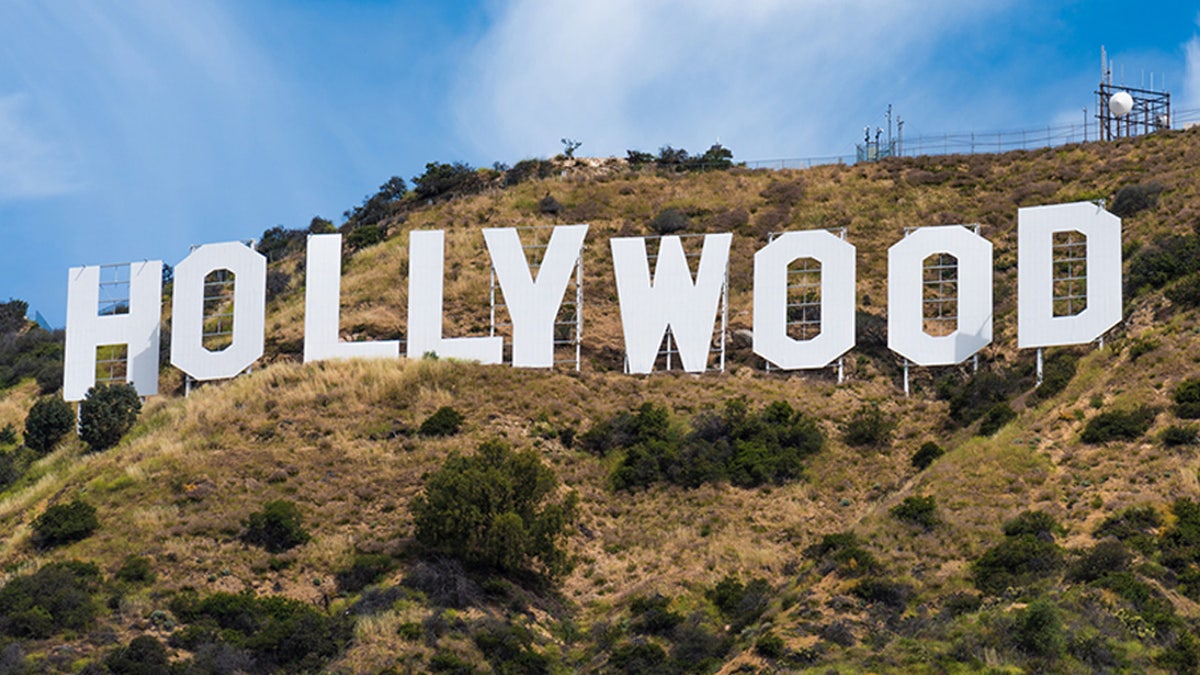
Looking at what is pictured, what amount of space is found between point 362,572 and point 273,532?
307cm

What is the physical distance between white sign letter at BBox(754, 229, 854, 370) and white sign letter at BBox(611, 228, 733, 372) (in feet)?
4.81

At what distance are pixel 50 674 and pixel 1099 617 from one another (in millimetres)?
21597

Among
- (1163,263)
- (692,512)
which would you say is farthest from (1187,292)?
(692,512)

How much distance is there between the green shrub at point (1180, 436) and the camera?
128 feet

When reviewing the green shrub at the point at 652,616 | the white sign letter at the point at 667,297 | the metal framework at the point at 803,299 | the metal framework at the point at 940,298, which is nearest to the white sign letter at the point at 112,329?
the white sign letter at the point at 667,297

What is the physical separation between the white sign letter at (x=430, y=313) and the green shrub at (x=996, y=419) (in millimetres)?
15622

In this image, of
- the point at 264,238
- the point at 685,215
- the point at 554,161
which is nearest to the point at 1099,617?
the point at 685,215

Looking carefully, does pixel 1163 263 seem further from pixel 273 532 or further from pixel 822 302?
pixel 273 532

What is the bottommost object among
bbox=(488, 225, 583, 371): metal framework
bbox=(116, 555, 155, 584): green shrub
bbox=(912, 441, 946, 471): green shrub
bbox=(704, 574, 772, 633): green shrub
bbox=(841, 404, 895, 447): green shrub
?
bbox=(704, 574, 772, 633): green shrub

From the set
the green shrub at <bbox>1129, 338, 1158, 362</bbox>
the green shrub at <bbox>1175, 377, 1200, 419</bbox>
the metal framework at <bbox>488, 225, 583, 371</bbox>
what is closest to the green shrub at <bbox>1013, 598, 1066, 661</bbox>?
the green shrub at <bbox>1175, 377, 1200, 419</bbox>

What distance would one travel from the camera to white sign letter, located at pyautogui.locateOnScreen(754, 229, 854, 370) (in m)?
49.3

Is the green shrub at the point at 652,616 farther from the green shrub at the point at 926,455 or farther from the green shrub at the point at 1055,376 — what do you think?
the green shrub at the point at 1055,376

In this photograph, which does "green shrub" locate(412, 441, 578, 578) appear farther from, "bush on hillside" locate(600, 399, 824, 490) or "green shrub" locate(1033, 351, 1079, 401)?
"green shrub" locate(1033, 351, 1079, 401)

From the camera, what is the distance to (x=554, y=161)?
250 feet
